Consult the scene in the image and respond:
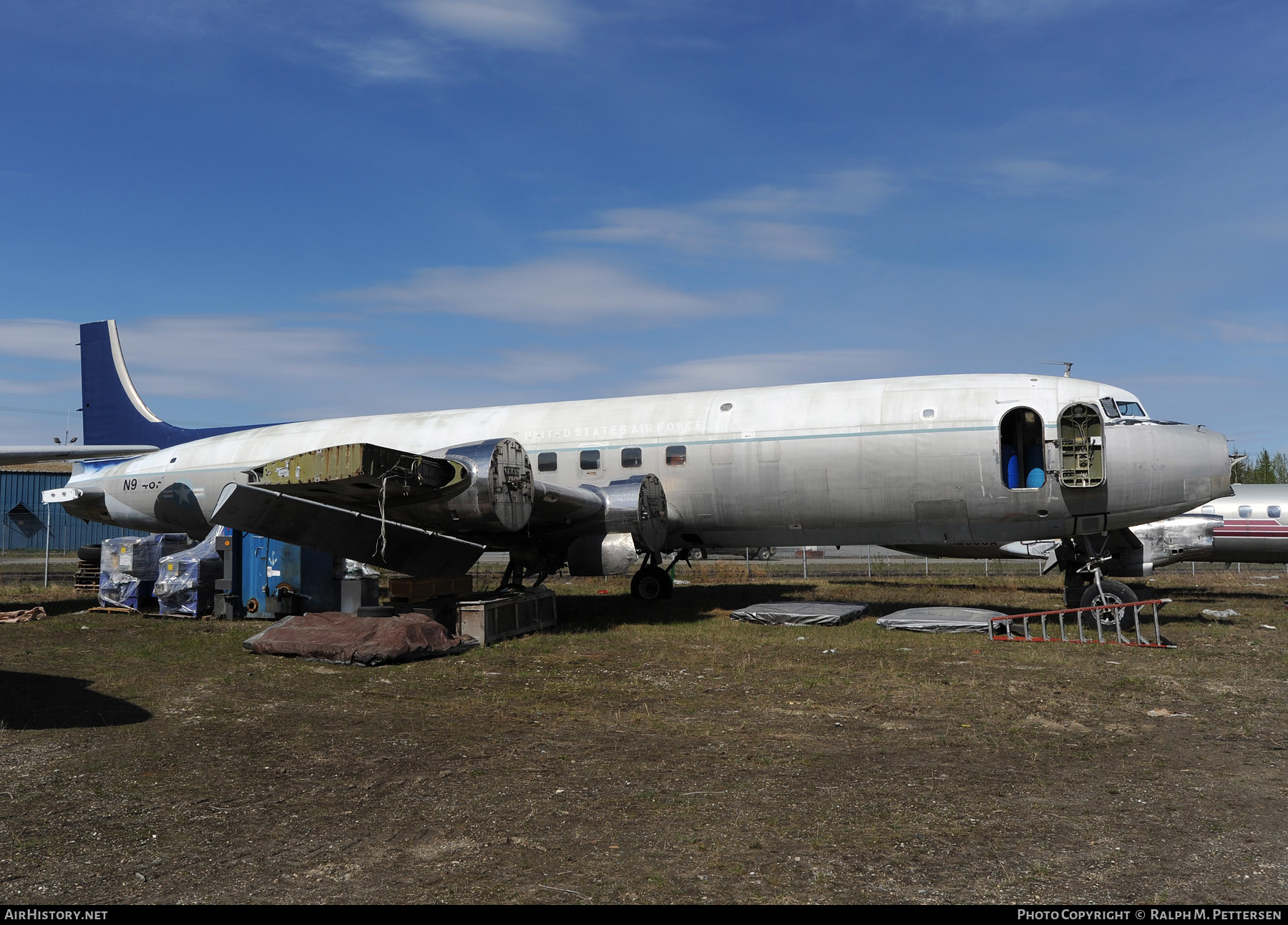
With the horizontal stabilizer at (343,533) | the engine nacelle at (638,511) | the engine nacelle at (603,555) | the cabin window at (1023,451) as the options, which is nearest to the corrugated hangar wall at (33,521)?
the horizontal stabilizer at (343,533)

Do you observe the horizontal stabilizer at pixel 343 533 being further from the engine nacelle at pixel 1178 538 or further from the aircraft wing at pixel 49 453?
the engine nacelle at pixel 1178 538

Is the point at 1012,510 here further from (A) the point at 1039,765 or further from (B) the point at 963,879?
(B) the point at 963,879

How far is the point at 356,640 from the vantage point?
12953 mm

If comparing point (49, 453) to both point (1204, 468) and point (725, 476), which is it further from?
point (1204, 468)

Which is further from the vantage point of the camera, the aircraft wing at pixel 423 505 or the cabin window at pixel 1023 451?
the cabin window at pixel 1023 451

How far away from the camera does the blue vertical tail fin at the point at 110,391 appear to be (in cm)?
2516

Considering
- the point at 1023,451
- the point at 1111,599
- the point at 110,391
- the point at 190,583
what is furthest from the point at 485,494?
the point at 110,391

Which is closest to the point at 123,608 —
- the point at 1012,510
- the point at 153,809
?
the point at 153,809

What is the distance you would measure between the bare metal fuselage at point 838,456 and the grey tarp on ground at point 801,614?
1.37m

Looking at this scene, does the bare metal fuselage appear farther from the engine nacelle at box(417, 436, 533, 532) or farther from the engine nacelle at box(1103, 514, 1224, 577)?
the engine nacelle at box(1103, 514, 1224, 577)

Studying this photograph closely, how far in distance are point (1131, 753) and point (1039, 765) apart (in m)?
1.09

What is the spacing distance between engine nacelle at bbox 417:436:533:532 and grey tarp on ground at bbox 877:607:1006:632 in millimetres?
6937

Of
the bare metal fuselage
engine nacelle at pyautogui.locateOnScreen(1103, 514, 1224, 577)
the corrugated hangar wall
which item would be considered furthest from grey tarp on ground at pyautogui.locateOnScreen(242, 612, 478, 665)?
the corrugated hangar wall

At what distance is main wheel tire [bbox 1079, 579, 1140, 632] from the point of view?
15734mm
